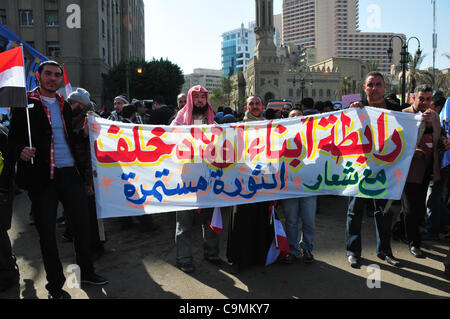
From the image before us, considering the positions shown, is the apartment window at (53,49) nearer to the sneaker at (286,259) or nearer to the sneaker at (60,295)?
the sneaker at (60,295)

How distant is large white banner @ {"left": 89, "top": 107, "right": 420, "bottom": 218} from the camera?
3.75 m

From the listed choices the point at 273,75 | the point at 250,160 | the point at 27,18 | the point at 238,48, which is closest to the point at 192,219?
the point at 250,160

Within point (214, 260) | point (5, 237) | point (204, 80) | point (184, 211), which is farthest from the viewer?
point (204, 80)

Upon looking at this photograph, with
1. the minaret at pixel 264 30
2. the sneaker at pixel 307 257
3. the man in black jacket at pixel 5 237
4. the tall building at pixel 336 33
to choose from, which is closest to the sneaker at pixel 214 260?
the sneaker at pixel 307 257

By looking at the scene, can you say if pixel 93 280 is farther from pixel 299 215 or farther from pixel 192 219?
pixel 299 215

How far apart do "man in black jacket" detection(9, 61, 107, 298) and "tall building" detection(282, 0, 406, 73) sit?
177515 millimetres

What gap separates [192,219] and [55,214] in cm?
144

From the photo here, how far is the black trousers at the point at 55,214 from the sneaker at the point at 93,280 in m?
0.05

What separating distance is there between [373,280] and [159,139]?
9.04 feet

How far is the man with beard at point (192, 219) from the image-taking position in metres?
3.86

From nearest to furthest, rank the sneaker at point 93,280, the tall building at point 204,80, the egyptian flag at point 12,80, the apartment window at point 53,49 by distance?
1. the egyptian flag at point 12,80
2. the sneaker at point 93,280
3. the apartment window at point 53,49
4. the tall building at point 204,80

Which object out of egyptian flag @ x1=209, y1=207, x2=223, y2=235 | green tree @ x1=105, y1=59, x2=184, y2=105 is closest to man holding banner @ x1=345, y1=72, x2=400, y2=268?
egyptian flag @ x1=209, y1=207, x2=223, y2=235

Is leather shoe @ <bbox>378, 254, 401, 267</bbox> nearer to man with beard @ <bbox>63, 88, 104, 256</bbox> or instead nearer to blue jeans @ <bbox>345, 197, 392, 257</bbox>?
blue jeans @ <bbox>345, 197, 392, 257</bbox>

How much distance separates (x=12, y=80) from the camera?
10.5 feet
